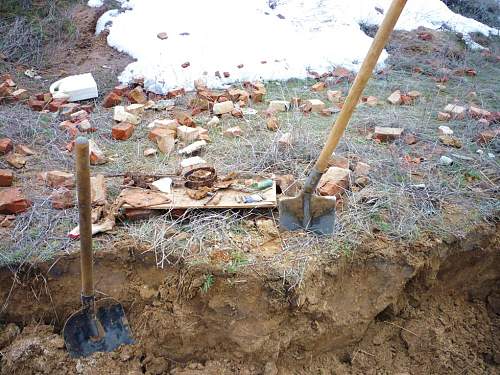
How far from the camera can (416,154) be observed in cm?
358

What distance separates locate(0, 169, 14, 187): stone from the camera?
2918 millimetres

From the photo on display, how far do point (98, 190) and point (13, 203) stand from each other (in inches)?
19.7

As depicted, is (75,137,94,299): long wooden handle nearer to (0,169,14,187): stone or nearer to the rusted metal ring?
the rusted metal ring

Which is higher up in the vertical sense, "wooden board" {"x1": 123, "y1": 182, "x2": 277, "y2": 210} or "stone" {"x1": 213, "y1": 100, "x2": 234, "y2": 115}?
"wooden board" {"x1": 123, "y1": 182, "x2": 277, "y2": 210}

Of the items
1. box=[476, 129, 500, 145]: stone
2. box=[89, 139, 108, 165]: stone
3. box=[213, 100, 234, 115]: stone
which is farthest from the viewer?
box=[213, 100, 234, 115]: stone

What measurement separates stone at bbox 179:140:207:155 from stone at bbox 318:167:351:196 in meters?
1.04

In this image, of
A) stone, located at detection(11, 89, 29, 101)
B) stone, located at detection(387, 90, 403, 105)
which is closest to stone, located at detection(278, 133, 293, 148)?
stone, located at detection(387, 90, 403, 105)

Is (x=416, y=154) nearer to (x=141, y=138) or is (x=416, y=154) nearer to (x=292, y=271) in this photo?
(x=292, y=271)

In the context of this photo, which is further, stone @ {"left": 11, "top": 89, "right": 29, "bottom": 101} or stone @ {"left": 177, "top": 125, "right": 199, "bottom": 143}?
stone @ {"left": 11, "top": 89, "right": 29, "bottom": 101}

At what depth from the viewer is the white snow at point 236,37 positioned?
A: 16.7 feet

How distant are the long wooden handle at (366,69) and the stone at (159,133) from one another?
5.03 ft

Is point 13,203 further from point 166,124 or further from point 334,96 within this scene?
point 334,96

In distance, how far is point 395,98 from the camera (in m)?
4.62

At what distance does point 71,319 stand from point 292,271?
3.93ft
